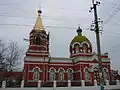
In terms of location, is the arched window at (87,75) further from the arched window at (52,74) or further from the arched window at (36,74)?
the arched window at (36,74)

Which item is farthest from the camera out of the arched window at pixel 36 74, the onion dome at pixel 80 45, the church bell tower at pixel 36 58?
the onion dome at pixel 80 45

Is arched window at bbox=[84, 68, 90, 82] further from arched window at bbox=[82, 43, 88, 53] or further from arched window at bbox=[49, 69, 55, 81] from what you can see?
arched window at bbox=[49, 69, 55, 81]

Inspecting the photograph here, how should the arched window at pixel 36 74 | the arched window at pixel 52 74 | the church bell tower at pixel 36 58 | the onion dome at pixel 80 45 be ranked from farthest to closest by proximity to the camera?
the onion dome at pixel 80 45
the arched window at pixel 52 74
the arched window at pixel 36 74
the church bell tower at pixel 36 58

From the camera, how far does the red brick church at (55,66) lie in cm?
3020

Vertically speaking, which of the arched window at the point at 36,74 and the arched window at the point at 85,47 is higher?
the arched window at the point at 85,47

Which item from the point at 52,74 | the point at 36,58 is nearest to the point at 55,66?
the point at 52,74

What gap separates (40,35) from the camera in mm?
33156

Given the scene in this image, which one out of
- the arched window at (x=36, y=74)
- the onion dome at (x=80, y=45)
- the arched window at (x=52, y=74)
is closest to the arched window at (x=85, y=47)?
the onion dome at (x=80, y=45)

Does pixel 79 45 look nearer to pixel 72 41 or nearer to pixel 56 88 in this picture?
pixel 72 41

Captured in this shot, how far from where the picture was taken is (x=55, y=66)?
32125 mm

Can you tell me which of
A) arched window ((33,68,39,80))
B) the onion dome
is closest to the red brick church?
arched window ((33,68,39,80))

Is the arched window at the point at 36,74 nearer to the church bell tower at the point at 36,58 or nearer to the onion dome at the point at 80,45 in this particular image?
the church bell tower at the point at 36,58

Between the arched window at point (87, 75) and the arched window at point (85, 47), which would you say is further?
the arched window at point (85, 47)

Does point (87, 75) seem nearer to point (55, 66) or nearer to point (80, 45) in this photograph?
point (55, 66)
